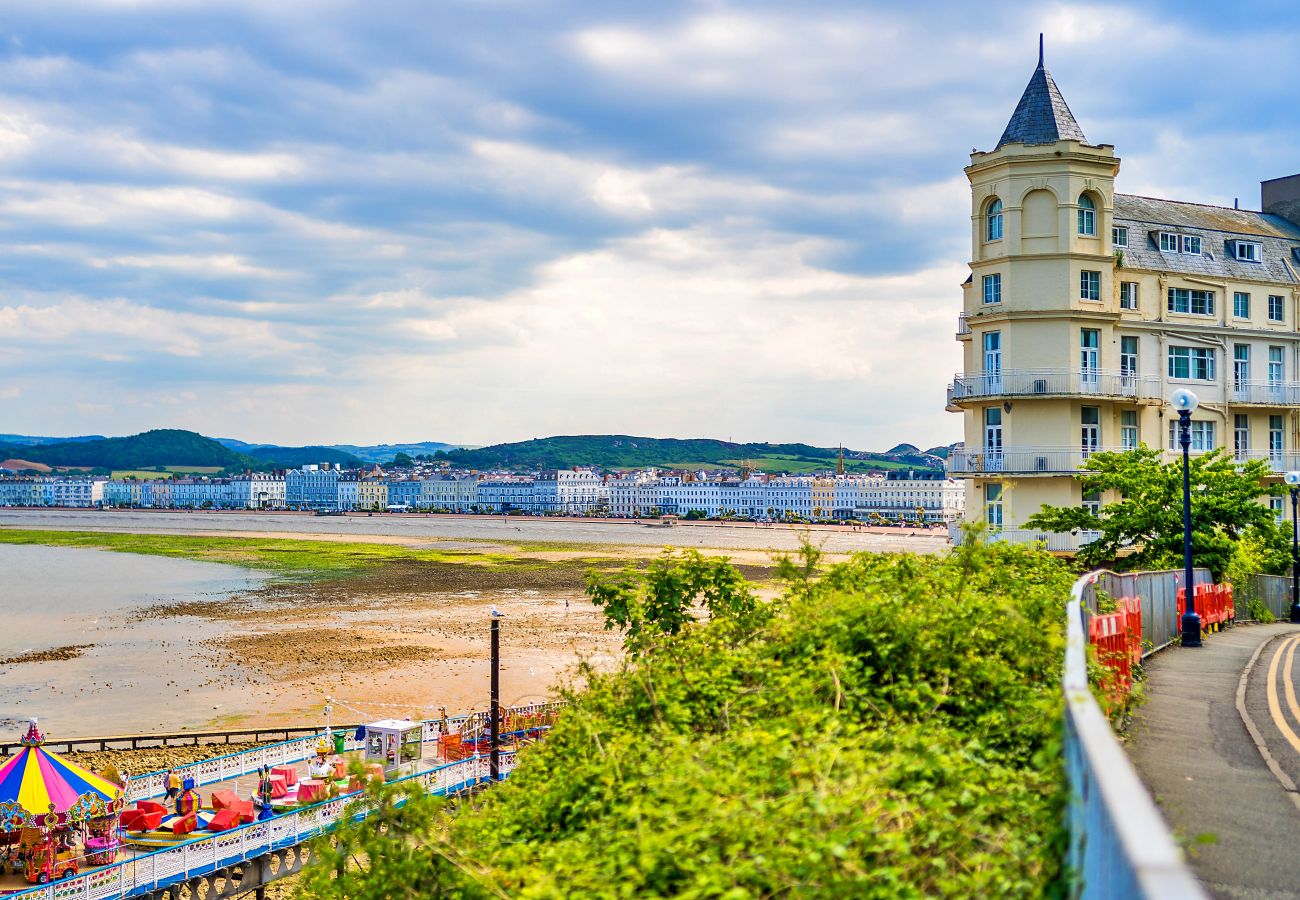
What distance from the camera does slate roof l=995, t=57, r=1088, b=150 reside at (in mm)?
36531

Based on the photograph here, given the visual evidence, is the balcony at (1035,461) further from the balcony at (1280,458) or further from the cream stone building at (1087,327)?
the balcony at (1280,458)

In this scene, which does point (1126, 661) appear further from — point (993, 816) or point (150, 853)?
point (150, 853)

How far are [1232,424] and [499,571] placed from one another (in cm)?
6449

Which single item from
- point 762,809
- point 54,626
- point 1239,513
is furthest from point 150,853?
point 54,626

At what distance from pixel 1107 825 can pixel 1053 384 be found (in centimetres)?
3386

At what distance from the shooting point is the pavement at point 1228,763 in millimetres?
8984

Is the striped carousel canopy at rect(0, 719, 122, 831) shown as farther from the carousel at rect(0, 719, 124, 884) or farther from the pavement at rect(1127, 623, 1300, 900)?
the pavement at rect(1127, 623, 1300, 900)

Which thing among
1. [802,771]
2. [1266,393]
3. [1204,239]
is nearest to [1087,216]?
[1204,239]

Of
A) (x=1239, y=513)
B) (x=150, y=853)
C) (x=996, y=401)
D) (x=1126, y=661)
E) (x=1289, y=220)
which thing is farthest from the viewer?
(x=1289, y=220)

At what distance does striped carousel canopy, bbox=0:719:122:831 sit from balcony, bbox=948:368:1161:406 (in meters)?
28.5

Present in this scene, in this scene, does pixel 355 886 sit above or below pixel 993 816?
below

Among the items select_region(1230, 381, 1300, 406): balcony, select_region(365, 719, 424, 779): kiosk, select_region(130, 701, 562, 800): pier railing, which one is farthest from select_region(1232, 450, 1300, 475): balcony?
select_region(365, 719, 424, 779): kiosk

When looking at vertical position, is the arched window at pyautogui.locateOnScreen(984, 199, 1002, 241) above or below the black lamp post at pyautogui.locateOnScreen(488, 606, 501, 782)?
above

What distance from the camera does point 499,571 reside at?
93.5 metres
